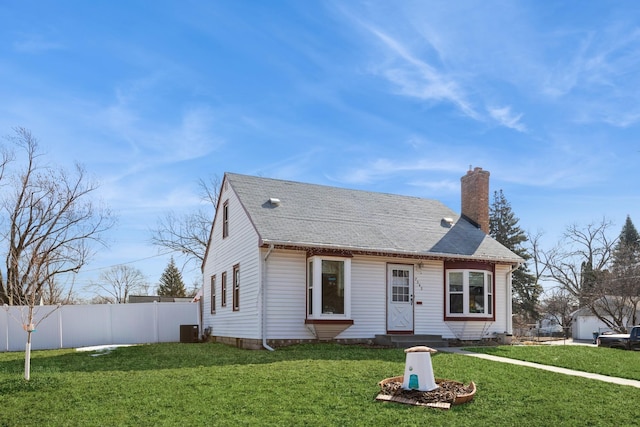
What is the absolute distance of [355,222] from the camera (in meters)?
19.1

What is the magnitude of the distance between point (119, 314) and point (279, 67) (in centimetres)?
1434

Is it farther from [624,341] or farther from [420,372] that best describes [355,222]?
[420,372]

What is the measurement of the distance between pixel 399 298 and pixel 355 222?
297cm

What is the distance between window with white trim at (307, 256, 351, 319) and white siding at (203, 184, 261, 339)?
1.57 meters

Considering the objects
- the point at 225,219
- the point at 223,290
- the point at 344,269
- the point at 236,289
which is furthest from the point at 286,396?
the point at 225,219

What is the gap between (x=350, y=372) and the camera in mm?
10797

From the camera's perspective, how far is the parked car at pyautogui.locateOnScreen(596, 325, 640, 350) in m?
18.0

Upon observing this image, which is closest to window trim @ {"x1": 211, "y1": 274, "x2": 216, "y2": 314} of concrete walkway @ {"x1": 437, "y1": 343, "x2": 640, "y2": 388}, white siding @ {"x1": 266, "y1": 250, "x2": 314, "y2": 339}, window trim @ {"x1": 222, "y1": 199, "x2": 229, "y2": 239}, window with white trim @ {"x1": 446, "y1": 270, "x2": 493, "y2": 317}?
window trim @ {"x1": 222, "y1": 199, "x2": 229, "y2": 239}

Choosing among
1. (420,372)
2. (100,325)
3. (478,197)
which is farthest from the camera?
(100,325)

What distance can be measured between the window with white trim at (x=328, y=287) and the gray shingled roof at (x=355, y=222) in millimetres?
553

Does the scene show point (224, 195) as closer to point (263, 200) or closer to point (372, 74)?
point (263, 200)

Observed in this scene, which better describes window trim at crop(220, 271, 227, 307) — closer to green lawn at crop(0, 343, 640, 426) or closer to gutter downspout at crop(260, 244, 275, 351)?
gutter downspout at crop(260, 244, 275, 351)

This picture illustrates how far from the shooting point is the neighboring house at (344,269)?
1644 cm

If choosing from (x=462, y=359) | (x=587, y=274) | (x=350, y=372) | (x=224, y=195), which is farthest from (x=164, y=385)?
(x=587, y=274)
